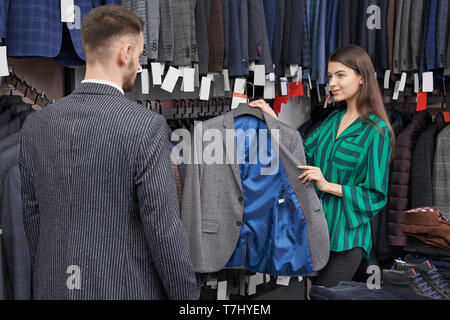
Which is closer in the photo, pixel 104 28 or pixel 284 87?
pixel 104 28

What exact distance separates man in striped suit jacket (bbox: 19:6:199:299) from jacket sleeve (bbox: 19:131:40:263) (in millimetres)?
52

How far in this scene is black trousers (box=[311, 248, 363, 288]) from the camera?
2154 mm

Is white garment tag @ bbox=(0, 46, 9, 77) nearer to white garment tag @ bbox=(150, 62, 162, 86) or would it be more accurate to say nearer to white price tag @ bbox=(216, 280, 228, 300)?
white garment tag @ bbox=(150, 62, 162, 86)

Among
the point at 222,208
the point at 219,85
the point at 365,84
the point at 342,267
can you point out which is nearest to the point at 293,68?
the point at 219,85

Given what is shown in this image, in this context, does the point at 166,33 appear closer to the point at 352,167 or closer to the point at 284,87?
the point at 284,87

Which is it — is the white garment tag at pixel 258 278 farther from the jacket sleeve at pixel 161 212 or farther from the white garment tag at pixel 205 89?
the jacket sleeve at pixel 161 212

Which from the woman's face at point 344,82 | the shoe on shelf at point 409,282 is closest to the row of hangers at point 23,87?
the woman's face at point 344,82

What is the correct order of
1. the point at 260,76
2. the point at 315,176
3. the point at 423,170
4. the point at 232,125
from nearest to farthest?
the point at 315,176, the point at 232,125, the point at 260,76, the point at 423,170

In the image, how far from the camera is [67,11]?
2.22m

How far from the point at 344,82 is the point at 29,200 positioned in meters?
1.50

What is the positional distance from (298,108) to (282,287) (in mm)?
1558

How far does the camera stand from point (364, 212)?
2.16 m

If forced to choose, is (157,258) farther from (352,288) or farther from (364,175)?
(364,175)

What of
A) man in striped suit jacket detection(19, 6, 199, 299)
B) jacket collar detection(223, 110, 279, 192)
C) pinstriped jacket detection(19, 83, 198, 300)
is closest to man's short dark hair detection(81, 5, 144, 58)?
man in striped suit jacket detection(19, 6, 199, 299)
